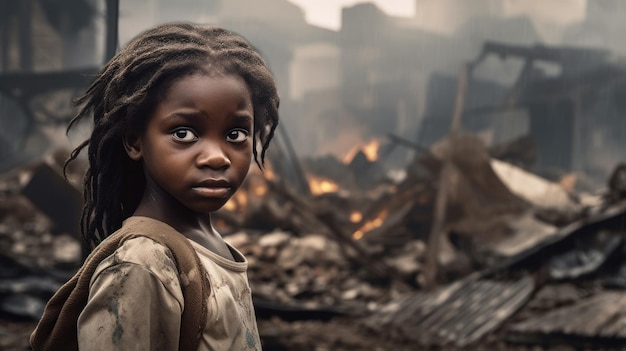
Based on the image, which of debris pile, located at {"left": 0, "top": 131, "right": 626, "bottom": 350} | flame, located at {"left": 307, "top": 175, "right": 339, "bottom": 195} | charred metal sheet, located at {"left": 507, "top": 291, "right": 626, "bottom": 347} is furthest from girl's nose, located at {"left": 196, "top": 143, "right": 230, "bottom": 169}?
flame, located at {"left": 307, "top": 175, "right": 339, "bottom": 195}

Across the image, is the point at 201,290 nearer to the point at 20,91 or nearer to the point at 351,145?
the point at 20,91

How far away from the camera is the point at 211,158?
1.53 m

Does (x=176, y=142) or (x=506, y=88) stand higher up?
(x=176, y=142)

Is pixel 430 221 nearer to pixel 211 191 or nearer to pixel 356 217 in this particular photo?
pixel 356 217

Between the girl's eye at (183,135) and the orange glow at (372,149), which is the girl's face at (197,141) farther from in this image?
the orange glow at (372,149)

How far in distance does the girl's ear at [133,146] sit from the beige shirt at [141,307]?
0.74ft

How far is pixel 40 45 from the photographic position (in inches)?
358

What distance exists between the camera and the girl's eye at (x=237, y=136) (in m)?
1.59

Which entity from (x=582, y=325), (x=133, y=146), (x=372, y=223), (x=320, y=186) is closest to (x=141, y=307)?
(x=133, y=146)

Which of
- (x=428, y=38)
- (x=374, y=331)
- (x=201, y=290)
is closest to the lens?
(x=201, y=290)

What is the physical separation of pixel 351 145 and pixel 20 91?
470 cm

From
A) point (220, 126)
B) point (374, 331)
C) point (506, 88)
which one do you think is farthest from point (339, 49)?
point (220, 126)

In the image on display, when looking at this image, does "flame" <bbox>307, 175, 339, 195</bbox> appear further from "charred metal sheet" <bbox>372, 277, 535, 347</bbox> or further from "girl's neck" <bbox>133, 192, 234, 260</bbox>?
"girl's neck" <bbox>133, 192, 234, 260</bbox>

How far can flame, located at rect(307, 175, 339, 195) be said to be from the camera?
11.0 m
